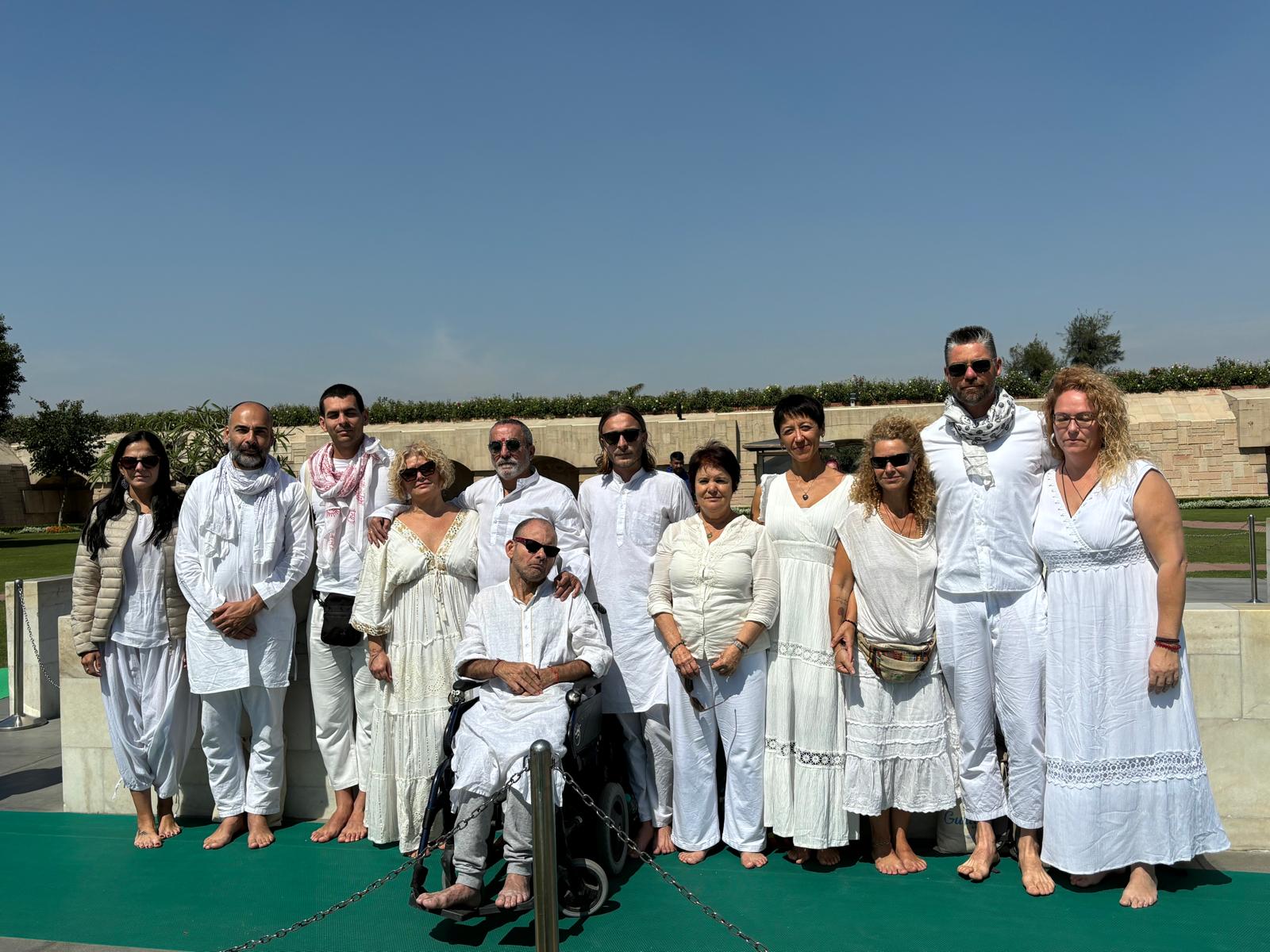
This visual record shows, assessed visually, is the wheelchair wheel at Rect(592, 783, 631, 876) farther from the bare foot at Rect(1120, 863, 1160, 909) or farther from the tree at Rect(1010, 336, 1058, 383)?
the tree at Rect(1010, 336, 1058, 383)

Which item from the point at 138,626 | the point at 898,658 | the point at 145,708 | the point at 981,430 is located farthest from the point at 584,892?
the point at 138,626

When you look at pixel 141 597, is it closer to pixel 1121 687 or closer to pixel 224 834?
pixel 224 834

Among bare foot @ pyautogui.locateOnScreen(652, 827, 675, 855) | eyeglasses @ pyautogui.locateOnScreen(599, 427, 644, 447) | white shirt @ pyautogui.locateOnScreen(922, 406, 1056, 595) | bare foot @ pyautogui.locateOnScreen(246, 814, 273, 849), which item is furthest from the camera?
bare foot @ pyautogui.locateOnScreen(246, 814, 273, 849)

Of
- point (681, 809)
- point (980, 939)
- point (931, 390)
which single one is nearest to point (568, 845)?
point (681, 809)

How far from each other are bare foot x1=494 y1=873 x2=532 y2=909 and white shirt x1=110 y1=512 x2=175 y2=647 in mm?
2426

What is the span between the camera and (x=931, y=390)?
95.0 feet

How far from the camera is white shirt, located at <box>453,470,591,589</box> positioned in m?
4.47

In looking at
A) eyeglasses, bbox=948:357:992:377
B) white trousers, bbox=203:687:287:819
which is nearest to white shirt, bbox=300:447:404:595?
white trousers, bbox=203:687:287:819

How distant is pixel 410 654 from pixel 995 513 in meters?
2.79

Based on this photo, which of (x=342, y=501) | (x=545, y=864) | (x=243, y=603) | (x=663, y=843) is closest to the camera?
(x=545, y=864)

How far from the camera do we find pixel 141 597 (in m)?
4.79

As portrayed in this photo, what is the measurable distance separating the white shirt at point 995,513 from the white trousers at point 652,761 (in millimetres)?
1493

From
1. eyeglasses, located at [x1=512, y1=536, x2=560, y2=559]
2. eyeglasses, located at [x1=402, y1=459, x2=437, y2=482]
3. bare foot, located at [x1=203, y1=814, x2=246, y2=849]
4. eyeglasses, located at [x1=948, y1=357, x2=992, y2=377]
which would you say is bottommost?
bare foot, located at [x1=203, y1=814, x2=246, y2=849]

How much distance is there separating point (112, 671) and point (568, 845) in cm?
272
